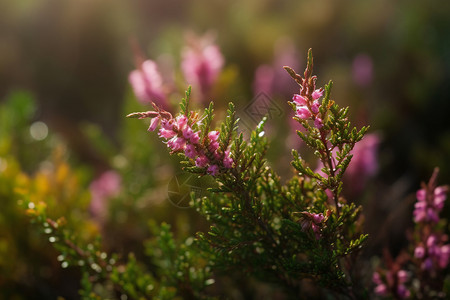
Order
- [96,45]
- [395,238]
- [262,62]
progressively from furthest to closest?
[96,45], [262,62], [395,238]

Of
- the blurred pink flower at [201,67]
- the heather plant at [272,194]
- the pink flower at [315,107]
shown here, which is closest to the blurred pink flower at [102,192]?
the blurred pink flower at [201,67]

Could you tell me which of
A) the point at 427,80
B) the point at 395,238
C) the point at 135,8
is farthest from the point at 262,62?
the point at 135,8

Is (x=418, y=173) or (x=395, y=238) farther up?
(x=418, y=173)

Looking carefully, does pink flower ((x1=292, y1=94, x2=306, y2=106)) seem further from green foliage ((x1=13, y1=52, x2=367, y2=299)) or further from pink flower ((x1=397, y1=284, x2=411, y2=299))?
pink flower ((x1=397, y1=284, x2=411, y2=299))

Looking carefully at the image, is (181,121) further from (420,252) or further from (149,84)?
(149,84)

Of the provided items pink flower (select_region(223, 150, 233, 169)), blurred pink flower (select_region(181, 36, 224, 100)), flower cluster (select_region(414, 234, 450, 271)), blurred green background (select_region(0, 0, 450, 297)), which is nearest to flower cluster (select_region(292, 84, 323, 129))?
pink flower (select_region(223, 150, 233, 169))

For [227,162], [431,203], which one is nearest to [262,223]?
[227,162]

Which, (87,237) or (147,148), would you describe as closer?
(87,237)

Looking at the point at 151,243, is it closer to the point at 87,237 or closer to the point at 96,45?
the point at 87,237
